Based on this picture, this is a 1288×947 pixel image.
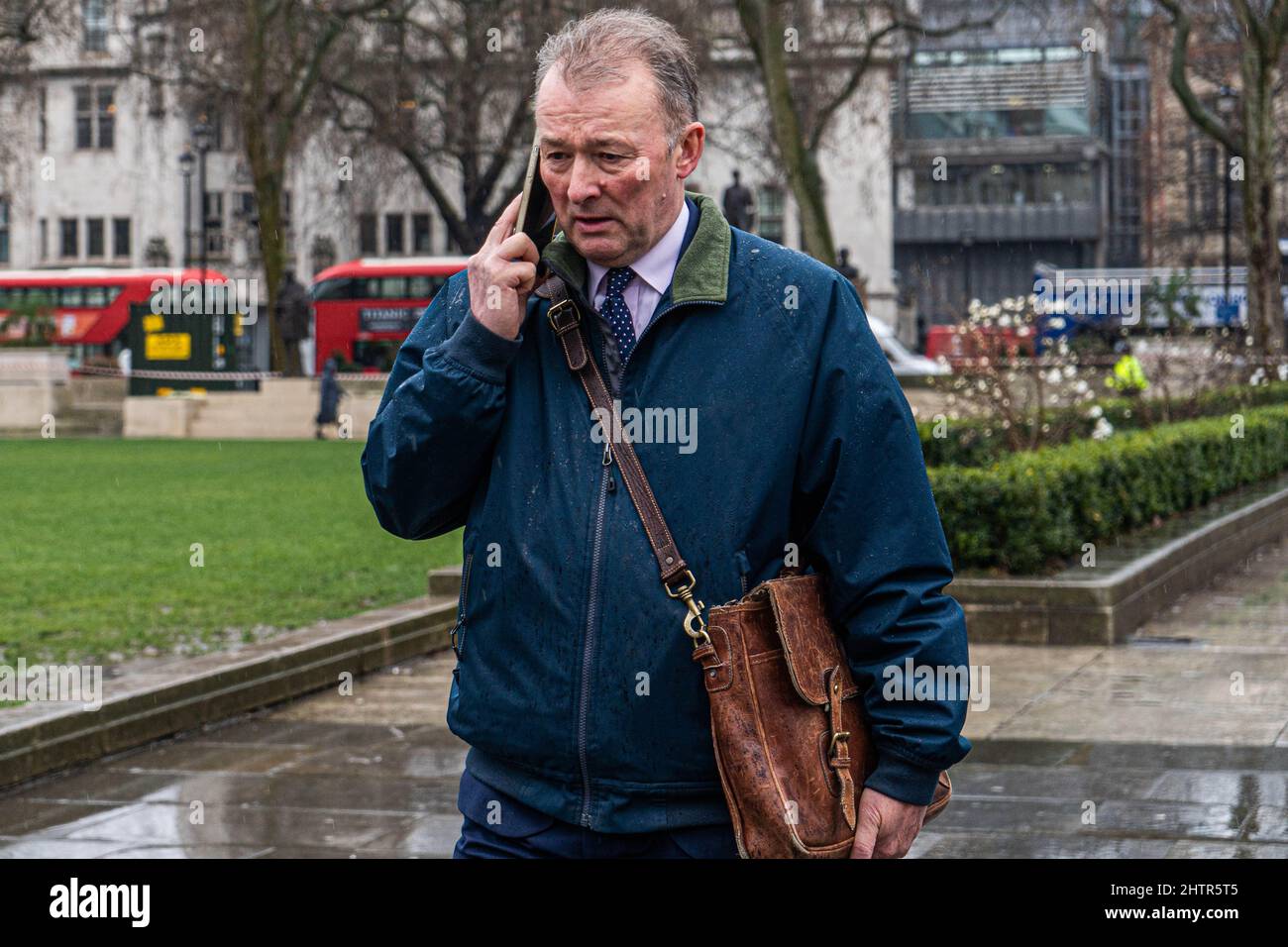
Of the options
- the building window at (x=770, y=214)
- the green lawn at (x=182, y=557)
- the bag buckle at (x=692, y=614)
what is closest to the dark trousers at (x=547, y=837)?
the bag buckle at (x=692, y=614)

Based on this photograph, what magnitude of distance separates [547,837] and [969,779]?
437 cm

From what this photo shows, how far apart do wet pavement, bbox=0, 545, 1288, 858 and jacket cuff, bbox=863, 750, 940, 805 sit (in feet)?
10.6

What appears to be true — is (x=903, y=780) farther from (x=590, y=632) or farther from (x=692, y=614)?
(x=590, y=632)

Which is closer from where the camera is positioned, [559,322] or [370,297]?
[559,322]

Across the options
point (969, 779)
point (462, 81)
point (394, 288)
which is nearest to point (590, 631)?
point (969, 779)

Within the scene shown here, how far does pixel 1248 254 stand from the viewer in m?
30.5

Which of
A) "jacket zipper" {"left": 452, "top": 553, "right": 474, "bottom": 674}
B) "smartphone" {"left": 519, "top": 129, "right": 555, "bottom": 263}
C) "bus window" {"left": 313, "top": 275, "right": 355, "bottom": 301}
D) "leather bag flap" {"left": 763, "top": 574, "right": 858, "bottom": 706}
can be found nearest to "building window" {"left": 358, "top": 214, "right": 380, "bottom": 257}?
"bus window" {"left": 313, "top": 275, "right": 355, "bottom": 301}

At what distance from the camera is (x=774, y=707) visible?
264cm

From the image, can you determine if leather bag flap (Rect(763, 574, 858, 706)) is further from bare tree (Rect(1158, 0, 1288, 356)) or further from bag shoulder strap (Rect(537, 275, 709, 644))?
bare tree (Rect(1158, 0, 1288, 356))

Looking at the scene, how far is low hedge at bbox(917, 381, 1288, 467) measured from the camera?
46.8 feet
